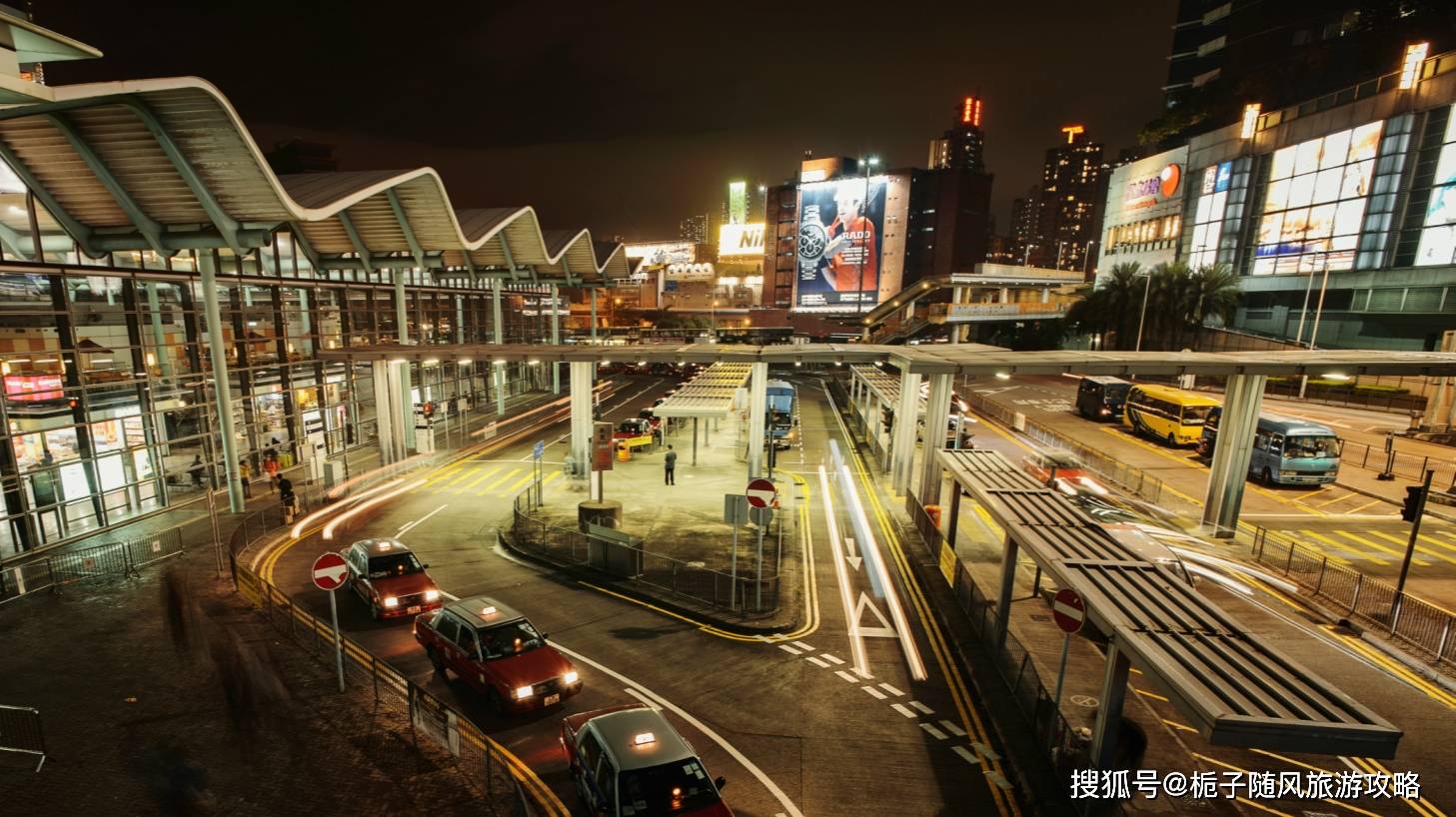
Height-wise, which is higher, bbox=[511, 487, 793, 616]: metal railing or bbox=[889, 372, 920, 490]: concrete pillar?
bbox=[889, 372, 920, 490]: concrete pillar

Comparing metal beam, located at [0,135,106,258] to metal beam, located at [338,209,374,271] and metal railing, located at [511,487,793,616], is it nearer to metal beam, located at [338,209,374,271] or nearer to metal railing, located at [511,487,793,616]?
metal beam, located at [338,209,374,271]

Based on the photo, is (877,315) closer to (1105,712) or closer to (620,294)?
(1105,712)

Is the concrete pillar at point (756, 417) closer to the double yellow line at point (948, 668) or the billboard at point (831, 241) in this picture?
the double yellow line at point (948, 668)

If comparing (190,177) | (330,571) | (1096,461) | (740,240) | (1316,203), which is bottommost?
(1096,461)

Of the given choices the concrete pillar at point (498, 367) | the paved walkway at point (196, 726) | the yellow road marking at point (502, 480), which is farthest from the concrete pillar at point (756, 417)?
the concrete pillar at point (498, 367)

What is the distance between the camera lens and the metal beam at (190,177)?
55.1 feet

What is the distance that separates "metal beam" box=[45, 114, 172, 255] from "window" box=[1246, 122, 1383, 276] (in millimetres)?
77283

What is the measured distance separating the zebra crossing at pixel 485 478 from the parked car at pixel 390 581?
31.4ft

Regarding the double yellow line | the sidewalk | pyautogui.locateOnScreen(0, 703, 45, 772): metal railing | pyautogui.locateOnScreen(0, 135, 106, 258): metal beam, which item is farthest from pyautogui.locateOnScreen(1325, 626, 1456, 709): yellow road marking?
pyautogui.locateOnScreen(0, 135, 106, 258): metal beam

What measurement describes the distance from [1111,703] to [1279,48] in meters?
102

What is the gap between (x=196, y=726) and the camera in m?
9.77

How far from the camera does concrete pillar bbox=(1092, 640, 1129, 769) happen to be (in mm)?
8180

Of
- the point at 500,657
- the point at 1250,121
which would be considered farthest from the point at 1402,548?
the point at 1250,121

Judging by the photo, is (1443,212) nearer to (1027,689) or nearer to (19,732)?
(1027,689)
